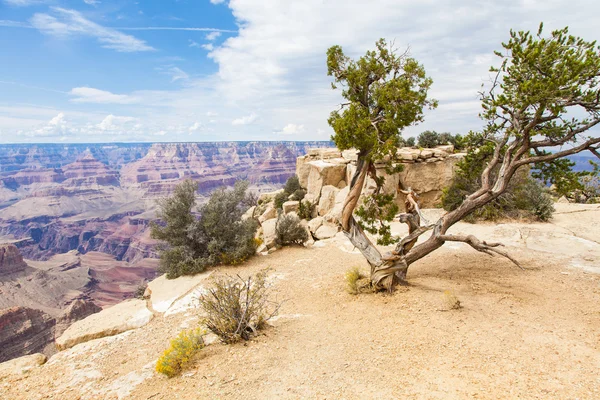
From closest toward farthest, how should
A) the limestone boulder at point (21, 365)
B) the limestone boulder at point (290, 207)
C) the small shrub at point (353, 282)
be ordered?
1. the limestone boulder at point (21, 365)
2. the small shrub at point (353, 282)
3. the limestone boulder at point (290, 207)

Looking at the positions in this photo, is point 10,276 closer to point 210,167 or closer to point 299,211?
point 299,211

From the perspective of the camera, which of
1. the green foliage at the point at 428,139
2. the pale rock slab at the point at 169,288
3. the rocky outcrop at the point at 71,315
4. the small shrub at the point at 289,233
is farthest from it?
the rocky outcrop at the point at 71,315

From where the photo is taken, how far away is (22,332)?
27.8m

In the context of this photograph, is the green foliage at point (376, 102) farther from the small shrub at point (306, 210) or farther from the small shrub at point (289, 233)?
the small shrub at point (306, 210)

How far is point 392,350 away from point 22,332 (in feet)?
118

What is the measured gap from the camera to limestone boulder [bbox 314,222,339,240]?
14.3m

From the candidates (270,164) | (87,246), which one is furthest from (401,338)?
(270,164)

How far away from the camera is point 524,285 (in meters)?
7.48

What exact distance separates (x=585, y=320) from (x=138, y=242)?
115 m

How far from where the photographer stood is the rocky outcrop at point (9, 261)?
161ft

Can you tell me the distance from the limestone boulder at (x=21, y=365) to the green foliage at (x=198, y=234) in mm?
4663

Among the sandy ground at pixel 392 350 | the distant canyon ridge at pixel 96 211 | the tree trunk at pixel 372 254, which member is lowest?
the distant canyon ridge at pixel 96 211

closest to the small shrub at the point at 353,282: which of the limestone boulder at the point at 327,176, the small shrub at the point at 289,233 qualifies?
the small shrub at the point at 289,233

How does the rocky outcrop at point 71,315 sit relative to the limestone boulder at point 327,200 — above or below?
below
